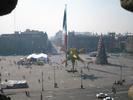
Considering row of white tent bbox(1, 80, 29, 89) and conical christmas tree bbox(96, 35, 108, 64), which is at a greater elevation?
conical christmas tree bbox(96, 35, 108, 64)

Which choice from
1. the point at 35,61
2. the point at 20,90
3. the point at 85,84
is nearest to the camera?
the point at 20,90

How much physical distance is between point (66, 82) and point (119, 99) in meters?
24.5

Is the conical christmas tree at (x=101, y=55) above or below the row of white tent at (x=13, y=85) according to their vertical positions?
above

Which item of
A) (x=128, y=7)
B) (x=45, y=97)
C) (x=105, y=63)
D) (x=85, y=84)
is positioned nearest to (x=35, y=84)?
(x=85, y=84)

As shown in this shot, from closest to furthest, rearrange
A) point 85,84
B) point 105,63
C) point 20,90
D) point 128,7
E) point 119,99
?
point 128,7, point 119,99, point 20,90, point 85,84, point 105,63

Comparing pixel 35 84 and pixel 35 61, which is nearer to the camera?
pixel 35 84

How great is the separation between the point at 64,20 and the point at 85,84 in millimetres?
50110

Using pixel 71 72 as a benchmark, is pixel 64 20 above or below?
above

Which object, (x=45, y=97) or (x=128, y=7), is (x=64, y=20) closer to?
(x=45, y=97)

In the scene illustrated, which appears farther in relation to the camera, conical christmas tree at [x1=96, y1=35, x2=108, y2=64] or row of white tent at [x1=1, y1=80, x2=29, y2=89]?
conical christmas tree at [x1=96, y1=35, x2=108, y2=64]

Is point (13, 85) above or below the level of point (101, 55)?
below

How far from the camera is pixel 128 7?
5.84 m

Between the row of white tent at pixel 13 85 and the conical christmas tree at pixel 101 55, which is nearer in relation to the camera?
the row of white tent at pixel 13 85

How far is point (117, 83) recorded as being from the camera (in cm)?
7794
